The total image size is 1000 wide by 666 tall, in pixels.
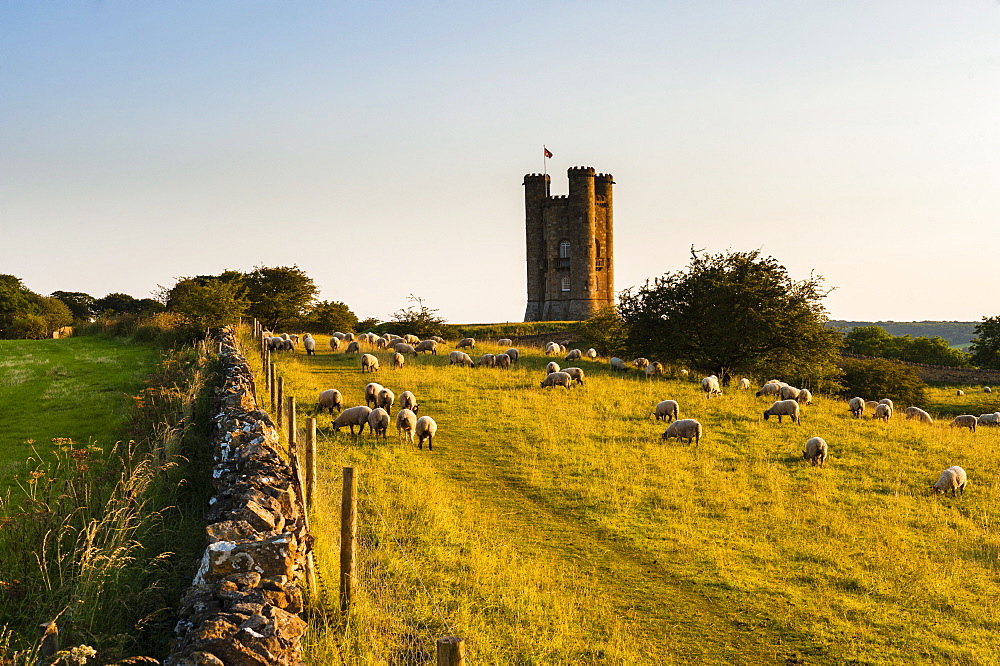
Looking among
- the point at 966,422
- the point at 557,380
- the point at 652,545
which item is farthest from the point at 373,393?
the point at 966,422

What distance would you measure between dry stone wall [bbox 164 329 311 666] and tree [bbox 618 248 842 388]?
30.7 meters

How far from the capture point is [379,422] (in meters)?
18.5

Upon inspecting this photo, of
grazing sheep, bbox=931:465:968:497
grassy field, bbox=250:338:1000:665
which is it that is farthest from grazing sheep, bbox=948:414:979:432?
grazing sheep, bbox=931:465:968:497

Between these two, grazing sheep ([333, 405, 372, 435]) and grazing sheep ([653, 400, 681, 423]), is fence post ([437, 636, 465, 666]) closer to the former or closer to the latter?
grazing sheep ([333, 405, 372, 435])

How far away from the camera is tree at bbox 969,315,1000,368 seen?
7606 centimetres

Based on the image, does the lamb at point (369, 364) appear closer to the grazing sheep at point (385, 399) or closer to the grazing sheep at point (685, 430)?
the grazing sheep at point (385, 399)

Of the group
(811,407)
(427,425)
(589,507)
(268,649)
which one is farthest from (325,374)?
(268,649)

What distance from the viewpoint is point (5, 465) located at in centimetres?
1299

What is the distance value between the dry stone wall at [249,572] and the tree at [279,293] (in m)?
48.3

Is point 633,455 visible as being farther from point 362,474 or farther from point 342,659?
point 342,659

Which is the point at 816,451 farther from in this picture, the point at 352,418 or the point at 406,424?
the point at 352,418

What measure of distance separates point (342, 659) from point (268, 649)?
1.41m

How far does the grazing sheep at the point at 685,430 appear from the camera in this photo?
20.4 m

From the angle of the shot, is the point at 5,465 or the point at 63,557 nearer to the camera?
the point at 63,557
